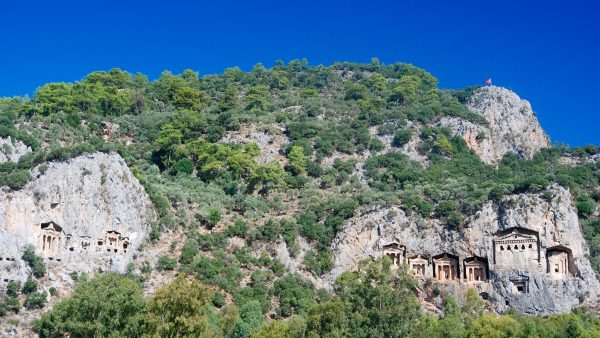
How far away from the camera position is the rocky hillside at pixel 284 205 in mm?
65750

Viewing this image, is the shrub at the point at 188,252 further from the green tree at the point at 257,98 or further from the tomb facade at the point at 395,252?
the green tree at the point at 257,98

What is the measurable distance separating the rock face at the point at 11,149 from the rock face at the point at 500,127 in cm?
5853

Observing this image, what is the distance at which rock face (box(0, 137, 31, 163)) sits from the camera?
244 ft

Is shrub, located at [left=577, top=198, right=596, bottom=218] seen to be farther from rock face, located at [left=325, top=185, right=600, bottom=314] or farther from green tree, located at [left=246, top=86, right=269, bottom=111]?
green tree, located at [left=246, top=86, right=269, bottom=111]

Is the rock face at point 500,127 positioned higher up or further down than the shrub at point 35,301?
higher up

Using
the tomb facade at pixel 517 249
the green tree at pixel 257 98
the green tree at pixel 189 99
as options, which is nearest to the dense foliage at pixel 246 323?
the tomb facade at pixel 517 249

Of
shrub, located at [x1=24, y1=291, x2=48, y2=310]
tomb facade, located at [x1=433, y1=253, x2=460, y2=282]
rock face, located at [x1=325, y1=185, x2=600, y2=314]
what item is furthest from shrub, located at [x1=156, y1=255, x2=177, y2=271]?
tomb facade, located at [x1=433, y1=253, x2=460, y2=282]

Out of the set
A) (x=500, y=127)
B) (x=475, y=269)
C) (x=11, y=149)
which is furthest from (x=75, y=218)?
(x=500, y=127)

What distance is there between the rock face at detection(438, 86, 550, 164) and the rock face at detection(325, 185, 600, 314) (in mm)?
32178

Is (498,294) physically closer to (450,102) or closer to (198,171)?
(198,171)

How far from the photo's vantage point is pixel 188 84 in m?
128

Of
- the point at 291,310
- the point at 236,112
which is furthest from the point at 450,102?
the point at 291,310

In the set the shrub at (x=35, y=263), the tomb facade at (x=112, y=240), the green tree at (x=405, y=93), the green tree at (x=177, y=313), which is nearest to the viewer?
the green tree at (x=177, y=313)

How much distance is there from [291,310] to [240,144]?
35522 mm
